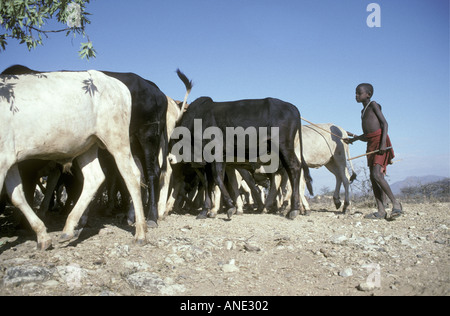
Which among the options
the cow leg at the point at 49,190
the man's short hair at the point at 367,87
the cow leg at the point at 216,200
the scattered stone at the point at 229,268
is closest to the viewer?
the scattered stone at the point at 229,268

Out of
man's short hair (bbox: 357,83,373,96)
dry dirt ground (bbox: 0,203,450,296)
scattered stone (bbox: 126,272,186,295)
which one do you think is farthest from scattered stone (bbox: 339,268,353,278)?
man's short hair (bbox: 357,83,373,96)

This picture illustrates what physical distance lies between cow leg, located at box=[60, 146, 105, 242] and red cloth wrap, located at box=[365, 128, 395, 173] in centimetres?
484

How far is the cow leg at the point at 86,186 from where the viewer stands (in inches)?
207

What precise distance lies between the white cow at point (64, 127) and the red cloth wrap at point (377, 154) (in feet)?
14.6

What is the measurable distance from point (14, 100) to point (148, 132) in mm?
2407

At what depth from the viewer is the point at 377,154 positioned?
7.65 meters

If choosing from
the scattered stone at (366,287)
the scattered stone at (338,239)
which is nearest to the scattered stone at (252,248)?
the scattered stone at (338,239)

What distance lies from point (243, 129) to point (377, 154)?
2.58 metres

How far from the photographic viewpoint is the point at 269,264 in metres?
4.78

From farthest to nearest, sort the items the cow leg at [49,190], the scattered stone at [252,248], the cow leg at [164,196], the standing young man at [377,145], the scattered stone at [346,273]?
the cow leg at [164,196]
the standing young man at [377,145]
the cow leg at [49,190]
the scattered stone at [252,248]
the scattered stone at [346,273]

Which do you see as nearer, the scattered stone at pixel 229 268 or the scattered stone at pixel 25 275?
the scattered stone at pixel 25 275

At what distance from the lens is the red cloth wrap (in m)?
7.63

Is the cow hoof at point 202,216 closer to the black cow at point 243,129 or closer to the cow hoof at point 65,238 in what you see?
the black cow at point 243,129

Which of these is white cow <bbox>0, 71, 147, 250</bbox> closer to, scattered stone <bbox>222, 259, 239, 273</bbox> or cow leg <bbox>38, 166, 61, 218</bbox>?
scattered stone <bbox>222, 259, 239, 273</bbox>
